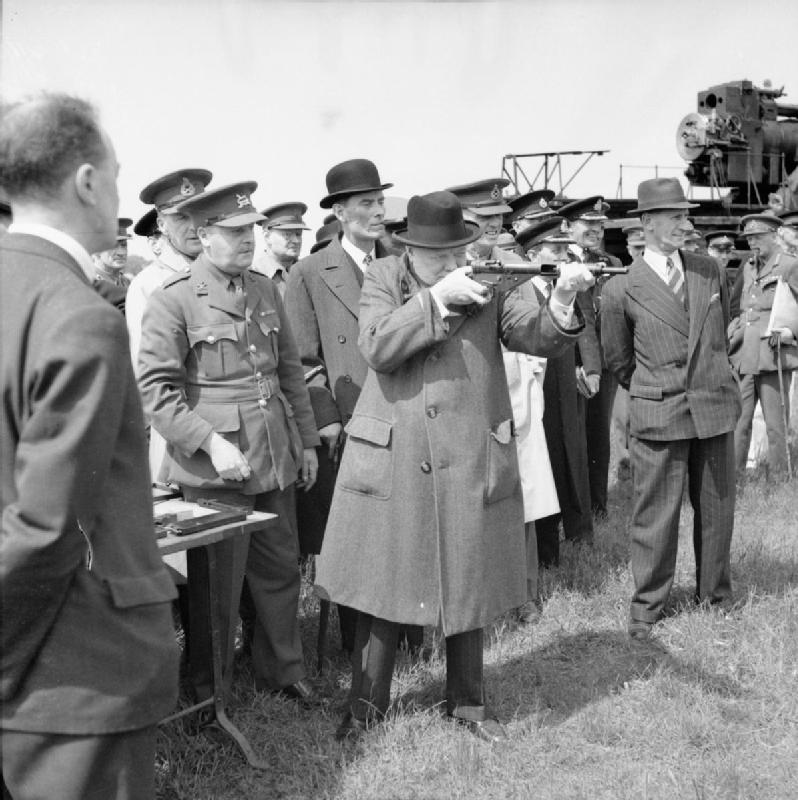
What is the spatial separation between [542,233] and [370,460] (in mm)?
3165

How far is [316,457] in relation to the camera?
4.64 m

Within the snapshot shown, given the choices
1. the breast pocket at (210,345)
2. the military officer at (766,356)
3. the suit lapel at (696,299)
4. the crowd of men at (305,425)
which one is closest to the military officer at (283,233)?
the crowd of men at (305,425)

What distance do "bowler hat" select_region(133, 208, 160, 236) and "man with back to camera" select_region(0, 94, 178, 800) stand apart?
3.65m

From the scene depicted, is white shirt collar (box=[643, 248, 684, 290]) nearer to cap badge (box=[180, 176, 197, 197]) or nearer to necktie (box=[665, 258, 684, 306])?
necktie (box=[665, 258, 684, 306])

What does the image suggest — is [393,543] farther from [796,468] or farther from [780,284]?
[780,284]

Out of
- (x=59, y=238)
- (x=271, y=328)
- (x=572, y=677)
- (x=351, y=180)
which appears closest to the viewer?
(x=59, y=238)

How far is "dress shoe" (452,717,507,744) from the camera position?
13.1ft

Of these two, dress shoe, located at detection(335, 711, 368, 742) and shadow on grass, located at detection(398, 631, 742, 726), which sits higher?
dress shoe, located at detection(335, 711, 368, 742)

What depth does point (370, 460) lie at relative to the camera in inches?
155

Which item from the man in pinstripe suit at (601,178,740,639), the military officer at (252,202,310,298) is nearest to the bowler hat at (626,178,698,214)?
the man in pinstripe suit at (601,178,740,639)

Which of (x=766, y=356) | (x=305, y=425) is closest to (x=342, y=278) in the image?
(x=305, y=425)

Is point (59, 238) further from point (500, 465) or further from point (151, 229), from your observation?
Answer: point (151, 229)

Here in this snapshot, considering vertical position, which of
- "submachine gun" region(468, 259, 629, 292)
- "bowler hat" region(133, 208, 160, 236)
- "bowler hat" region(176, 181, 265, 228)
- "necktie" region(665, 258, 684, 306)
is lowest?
"necktie" region(665, 258, 684, 306)

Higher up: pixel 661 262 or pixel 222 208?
pixel 222 208
